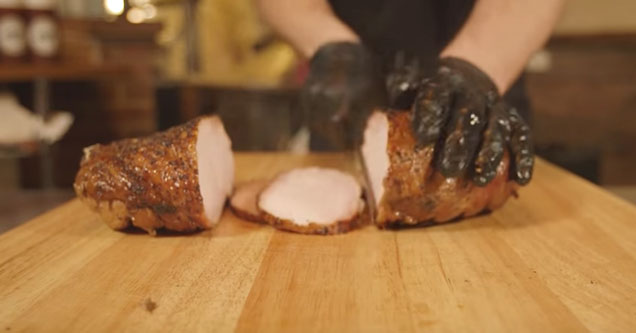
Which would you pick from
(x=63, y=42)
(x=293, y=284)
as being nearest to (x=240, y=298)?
(x=293, y=284)

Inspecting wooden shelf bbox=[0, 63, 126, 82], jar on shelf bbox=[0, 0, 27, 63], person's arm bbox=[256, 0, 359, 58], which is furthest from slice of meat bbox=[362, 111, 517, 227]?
jar on shelf bbox=[0, 0, 27, 63]

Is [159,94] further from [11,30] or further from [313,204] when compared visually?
[313,204]

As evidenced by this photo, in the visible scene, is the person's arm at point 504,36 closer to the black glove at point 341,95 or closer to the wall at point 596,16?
the black glove at point 341,95

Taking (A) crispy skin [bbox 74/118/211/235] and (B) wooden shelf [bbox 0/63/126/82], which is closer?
(A) crispy skin [bbox 74/118/211/235]

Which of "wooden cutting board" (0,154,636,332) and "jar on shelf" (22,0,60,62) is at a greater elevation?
"jar on shelf" (22,0,60,62)

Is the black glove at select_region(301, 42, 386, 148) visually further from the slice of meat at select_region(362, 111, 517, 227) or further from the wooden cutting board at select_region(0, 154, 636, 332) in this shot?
the wooden cutting board at select_region(0, 154, 636, 332)

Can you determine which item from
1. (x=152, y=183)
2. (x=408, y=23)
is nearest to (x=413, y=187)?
(x=152, y=183)
